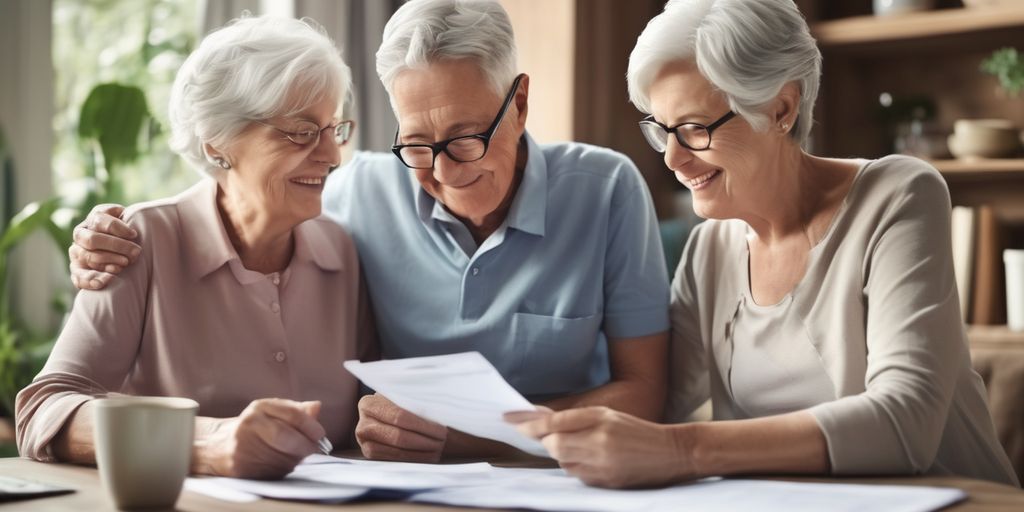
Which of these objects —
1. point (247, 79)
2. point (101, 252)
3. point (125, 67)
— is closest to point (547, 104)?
point (125, 67)

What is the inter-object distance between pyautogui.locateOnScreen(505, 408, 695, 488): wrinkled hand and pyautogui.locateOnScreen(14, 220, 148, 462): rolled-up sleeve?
0.62 meters

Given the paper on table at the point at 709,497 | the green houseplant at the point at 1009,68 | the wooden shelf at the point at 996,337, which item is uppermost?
the green houseplant at the point at 1009,68

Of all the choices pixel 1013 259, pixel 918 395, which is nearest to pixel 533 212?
pixel 918 395

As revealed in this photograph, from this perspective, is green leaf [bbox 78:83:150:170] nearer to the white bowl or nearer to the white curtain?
the white curtain

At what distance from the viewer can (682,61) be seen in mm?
1535

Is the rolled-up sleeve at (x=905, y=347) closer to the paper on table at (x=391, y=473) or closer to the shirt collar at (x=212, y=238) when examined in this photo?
the paper on table at (x=391, y=473)

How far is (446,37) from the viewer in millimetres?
1622

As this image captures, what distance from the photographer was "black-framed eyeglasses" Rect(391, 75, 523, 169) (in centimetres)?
166

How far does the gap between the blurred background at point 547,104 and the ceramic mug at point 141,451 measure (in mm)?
1947

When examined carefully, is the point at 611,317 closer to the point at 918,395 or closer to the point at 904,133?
the point at 918,395

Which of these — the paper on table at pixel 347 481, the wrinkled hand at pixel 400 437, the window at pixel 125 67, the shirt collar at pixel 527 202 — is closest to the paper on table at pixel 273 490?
the paper on table at pixel 347 481

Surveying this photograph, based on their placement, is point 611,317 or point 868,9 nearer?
point 611,317

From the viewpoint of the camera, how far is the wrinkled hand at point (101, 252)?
4.94ft

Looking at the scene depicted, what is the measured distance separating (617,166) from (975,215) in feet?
5.90
